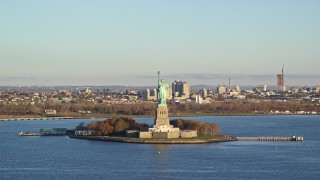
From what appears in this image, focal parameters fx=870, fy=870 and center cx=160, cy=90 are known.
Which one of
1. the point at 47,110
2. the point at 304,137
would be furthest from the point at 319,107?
the point at 304,137

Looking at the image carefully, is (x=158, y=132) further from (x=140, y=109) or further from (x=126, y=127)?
(x=140, y=109)

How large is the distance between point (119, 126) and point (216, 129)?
5.77m

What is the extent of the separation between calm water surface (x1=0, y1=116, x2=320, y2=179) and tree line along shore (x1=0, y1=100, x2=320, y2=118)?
42.2m

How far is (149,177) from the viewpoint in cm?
3145

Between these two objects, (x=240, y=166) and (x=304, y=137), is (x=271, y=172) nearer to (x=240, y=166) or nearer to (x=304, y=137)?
(x=240, y=166)

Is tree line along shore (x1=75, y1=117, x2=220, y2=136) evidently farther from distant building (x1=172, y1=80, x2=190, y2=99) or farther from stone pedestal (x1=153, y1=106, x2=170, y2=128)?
distant building (x1=172, y1=80, x2=190, y2=99)

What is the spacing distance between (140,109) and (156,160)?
58.2 meters

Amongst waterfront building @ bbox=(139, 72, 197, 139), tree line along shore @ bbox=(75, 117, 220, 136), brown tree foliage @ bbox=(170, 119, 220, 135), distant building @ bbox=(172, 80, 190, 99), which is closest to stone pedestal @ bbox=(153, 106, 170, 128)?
waterfront building @ bbox=(139, 72, 197, 139)

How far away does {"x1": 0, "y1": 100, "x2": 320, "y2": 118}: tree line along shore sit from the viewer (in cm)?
9100

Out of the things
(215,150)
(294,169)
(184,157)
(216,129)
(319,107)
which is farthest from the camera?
(319,107)

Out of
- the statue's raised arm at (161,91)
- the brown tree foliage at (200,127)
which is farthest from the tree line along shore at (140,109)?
the statue's raised arm at (161,91)

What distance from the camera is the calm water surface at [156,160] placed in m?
32.3

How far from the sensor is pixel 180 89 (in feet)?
516

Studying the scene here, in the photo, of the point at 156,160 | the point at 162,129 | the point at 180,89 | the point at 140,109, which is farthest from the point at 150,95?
the point at 156,160
